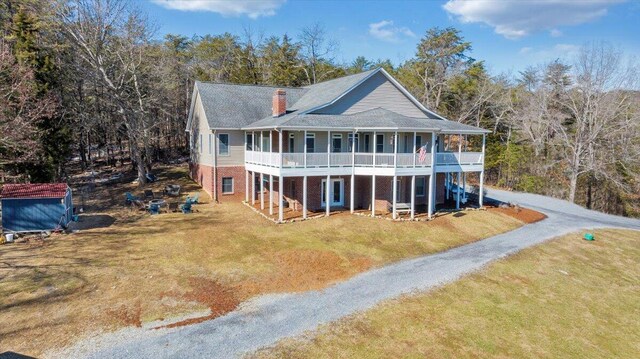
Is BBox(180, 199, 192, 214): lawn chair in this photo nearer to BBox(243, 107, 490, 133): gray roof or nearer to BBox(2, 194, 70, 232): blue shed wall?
BBox(2, 194, 70, 232): blue shed wall

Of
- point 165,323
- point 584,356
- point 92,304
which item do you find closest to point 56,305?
point 92,304

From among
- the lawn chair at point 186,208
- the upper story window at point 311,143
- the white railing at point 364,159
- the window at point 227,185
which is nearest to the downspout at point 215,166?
the window at point 227,185

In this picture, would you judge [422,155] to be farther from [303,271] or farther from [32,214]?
[32,214]

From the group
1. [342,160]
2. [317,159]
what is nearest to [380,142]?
[342,160]

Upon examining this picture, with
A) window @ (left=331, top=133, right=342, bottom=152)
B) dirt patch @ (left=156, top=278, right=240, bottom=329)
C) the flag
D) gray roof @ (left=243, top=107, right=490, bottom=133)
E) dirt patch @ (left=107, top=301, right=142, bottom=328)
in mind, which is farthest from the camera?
window @ (left=331, top=133, right=342, bottom=152)

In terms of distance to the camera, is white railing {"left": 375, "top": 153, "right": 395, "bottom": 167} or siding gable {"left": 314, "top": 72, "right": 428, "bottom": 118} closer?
white railing {"left": 375, "top": 153, "right": 395, "bottom": 167}

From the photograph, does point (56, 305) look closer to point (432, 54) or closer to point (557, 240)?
point (557, 240)

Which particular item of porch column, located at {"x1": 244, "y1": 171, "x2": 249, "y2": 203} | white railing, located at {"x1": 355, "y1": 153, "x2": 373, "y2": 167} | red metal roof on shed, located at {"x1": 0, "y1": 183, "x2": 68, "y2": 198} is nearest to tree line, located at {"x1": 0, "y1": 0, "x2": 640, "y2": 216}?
red metal roof on shed, located at {"x1": 0, "y1": 183, "x2": 68, "y2": 198}
